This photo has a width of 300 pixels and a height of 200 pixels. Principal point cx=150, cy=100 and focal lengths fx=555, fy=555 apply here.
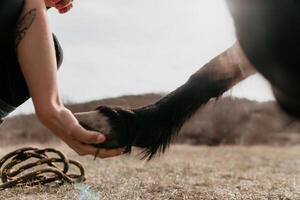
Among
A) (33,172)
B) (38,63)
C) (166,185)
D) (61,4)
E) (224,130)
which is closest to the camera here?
(38,63)

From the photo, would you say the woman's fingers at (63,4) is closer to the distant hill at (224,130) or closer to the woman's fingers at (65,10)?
the woman's fingers at (65,10)

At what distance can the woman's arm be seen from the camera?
4.46 ft

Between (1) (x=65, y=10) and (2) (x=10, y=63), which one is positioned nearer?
(2) (x=10, y=63)

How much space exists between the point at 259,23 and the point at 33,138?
24.8ft

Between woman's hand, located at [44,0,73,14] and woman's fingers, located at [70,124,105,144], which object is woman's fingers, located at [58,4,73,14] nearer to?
woman's hand, located at [44,0,73,14]

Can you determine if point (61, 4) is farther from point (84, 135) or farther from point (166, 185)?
point (166, 185)

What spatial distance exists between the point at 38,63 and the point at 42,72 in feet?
0.08

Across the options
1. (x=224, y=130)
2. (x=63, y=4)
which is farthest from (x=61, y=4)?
(x=224, y=130)

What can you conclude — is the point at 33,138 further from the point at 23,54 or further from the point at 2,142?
the point at 23,54

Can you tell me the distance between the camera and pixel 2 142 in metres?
7.56

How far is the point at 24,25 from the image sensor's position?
4.58 ft

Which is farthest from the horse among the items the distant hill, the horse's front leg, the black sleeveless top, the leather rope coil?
the distant hill

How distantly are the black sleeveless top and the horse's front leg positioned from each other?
19cm

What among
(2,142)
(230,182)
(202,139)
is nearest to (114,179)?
(230,182)
